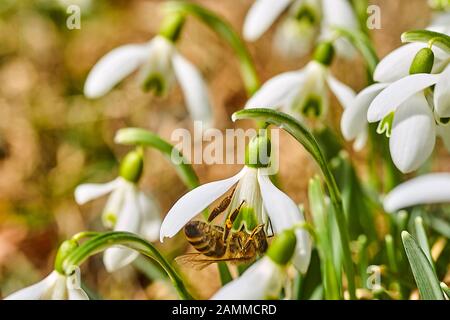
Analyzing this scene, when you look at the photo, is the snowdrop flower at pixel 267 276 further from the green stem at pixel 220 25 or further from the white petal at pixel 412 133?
the green stem at pixel 220 25

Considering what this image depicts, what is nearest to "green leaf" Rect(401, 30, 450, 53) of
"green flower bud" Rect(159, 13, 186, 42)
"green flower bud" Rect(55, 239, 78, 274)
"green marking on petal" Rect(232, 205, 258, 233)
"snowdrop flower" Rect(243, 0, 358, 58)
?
"green marking on petal" Rect(232, 205, 258, 233)

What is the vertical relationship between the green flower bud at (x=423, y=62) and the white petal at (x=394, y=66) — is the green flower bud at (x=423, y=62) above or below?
below

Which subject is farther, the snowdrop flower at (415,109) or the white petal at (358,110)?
the white petal at (358,110)

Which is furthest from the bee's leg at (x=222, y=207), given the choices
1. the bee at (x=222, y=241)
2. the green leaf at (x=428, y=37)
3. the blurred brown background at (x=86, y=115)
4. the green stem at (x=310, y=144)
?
the blurred brown background at (x=86, y=115)

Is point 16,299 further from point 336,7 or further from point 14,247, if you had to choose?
point 14,247

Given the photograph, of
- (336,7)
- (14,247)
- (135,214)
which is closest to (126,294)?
(14,247)

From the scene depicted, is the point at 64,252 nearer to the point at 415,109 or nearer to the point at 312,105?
the point at 415,109

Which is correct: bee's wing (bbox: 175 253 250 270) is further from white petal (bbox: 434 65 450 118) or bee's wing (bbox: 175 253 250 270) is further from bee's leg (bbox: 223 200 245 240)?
white petal (bbox: 434 65 450 118)
